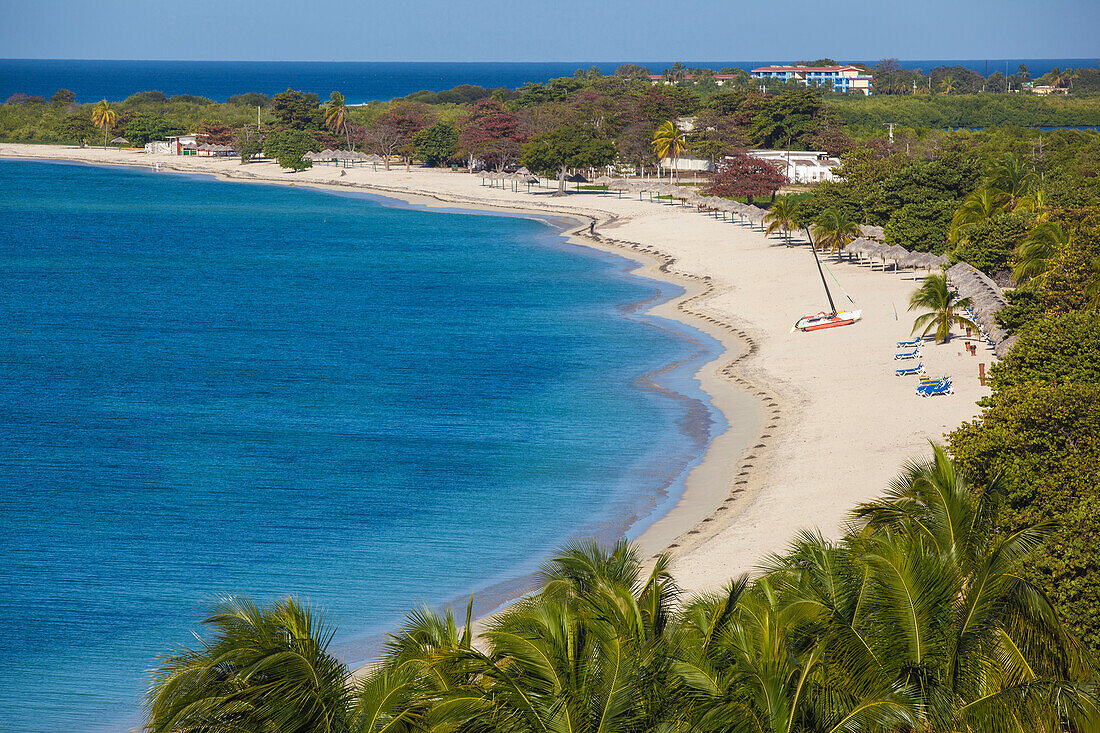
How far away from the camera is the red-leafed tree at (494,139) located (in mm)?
109500

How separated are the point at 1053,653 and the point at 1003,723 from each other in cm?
242

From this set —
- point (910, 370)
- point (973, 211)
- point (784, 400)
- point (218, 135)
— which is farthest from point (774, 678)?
point (218, 135)

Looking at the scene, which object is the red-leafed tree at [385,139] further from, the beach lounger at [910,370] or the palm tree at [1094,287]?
the palm tree at [1094,287]

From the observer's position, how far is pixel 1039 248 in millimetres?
39844

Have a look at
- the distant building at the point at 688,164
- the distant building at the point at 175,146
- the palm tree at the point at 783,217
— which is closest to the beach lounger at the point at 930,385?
the palm tree at the point at 783,217

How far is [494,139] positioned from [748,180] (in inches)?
1459

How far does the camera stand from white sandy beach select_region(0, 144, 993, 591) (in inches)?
955

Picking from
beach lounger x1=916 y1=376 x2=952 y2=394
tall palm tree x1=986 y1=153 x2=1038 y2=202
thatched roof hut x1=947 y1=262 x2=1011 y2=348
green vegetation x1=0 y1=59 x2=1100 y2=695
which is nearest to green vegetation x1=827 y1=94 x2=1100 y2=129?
tall palm tree x1=986 y1=153 x2=1038 y2=202

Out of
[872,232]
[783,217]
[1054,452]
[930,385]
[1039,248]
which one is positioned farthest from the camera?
[783,217]

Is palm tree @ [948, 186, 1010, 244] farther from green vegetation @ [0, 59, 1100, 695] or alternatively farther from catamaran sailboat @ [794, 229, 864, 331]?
green vegetation @ [0, 59, 1100, 695]

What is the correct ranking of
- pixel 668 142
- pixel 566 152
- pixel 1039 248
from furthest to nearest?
pixel 668 142, pixel 566 152, pixel 1039 248

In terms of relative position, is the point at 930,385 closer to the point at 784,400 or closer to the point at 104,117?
the point at 784,400

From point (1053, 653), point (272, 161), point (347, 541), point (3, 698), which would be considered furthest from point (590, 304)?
point (272, 161)

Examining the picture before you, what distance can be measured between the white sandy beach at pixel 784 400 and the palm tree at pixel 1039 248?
4.66 metres
